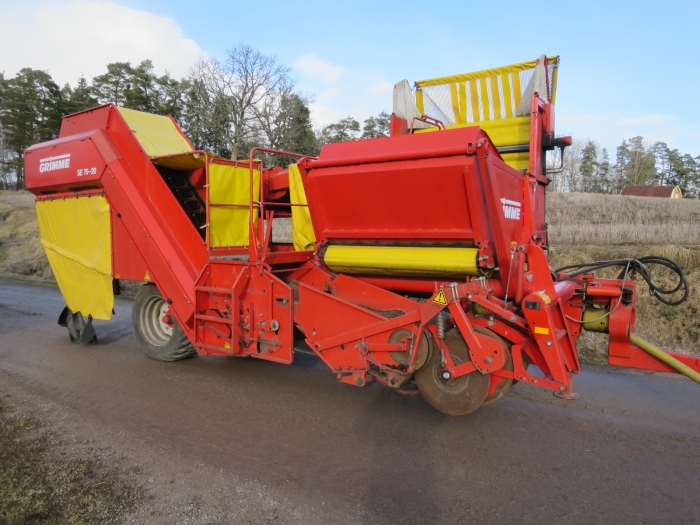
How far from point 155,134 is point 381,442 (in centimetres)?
432

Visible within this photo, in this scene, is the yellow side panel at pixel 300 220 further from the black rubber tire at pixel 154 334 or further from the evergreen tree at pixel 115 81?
the evergreen tree at pixel 115 81

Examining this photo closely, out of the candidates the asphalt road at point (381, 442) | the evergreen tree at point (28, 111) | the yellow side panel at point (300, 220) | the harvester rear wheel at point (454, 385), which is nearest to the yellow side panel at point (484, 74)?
the yellow side panel at point (300, 220)

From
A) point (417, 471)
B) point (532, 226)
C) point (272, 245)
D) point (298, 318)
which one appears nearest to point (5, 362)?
point (272, 245)

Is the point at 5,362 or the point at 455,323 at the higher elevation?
the point at 455,323

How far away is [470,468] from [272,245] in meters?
3.59

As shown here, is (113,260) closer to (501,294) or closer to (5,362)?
(5,362)

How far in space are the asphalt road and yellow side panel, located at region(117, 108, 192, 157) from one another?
2497mm

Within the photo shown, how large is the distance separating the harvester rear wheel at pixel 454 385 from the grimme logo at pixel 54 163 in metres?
4.90

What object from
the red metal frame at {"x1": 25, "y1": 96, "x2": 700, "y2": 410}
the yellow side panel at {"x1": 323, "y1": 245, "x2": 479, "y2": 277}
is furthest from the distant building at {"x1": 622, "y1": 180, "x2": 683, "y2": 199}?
the yellow side panel at {"x1": 323, "y1": 245, "x2": 479, "y2": 277}

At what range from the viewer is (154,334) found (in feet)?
19.4

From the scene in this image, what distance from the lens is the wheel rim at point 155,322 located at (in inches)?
231

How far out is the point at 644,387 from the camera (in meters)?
4.88

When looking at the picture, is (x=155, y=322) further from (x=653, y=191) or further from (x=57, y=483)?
(x=653, y=191)

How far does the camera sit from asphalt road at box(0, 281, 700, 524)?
289 cm
